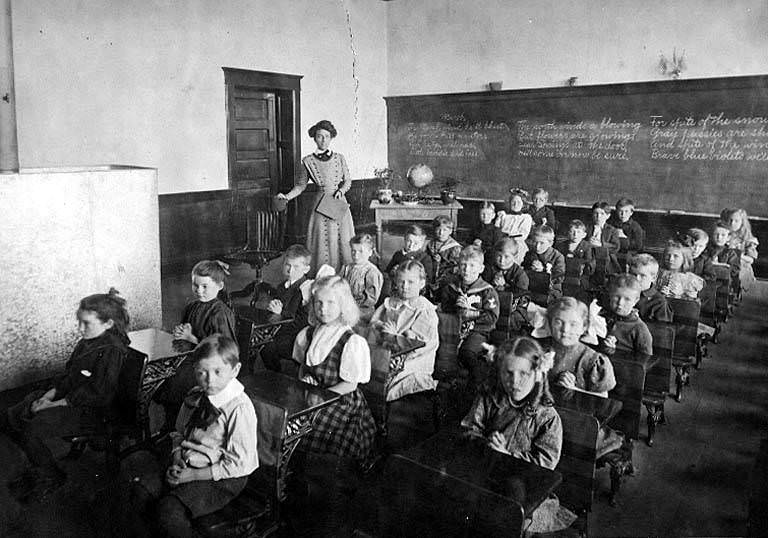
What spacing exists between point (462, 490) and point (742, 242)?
527 cm

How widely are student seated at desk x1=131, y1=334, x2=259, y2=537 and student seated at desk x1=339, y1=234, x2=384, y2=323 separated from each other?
1947 mm

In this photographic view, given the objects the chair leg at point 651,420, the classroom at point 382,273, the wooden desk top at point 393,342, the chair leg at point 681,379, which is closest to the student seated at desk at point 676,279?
the classroom at point 382,273

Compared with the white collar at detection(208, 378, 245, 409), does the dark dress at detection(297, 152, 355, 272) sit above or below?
above

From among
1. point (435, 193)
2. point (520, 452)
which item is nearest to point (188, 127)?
point (435, 193)

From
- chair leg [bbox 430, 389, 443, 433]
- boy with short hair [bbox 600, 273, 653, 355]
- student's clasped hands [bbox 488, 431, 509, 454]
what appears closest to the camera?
student's clasped hands [bbox 488, 431, 509, 454]

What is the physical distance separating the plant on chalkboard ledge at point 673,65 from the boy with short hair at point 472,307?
466cm

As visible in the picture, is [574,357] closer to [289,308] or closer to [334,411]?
[334,411]

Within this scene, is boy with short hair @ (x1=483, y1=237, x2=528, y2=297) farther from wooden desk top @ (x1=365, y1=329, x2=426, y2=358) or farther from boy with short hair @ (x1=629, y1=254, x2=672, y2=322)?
wooden desk top @ (x1=365, y1=329, x2=426, y2=358)

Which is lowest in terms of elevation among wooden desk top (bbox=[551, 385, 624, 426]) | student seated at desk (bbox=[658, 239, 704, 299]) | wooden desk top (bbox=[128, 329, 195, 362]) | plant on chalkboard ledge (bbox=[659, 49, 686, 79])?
wooden desk top (bbox=[551, 385, 624, 426])

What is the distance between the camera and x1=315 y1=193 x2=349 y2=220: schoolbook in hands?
5.58 m

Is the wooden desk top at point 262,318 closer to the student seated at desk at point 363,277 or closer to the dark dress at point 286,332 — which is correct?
the dark dress at point 286,332

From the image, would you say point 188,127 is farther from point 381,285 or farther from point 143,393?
point 143,393

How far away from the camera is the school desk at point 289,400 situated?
7.26 ft

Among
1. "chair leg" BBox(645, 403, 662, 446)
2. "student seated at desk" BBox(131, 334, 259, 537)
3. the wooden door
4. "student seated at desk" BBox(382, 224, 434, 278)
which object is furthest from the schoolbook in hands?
"student seated at desk" BBox(131, 334, 259, 537)
